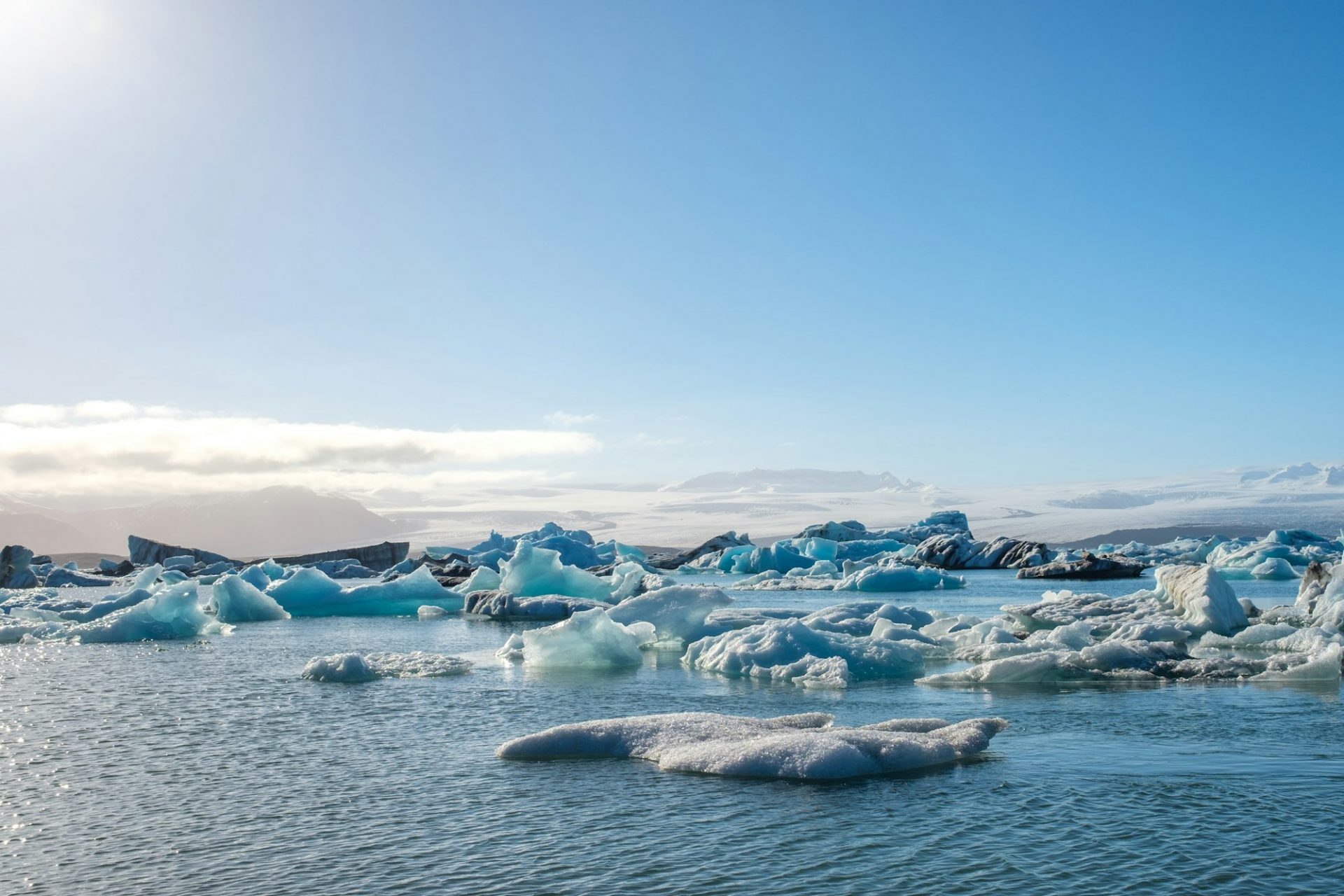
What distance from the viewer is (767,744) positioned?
28.3 ft

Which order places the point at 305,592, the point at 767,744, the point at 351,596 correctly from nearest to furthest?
the point at 767,744, the point at 305,592, the point at 351,596

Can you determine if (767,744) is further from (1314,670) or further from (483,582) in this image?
(483,582)

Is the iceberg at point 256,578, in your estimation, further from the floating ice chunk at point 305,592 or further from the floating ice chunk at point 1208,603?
the floating ice chunk at point 1208,603

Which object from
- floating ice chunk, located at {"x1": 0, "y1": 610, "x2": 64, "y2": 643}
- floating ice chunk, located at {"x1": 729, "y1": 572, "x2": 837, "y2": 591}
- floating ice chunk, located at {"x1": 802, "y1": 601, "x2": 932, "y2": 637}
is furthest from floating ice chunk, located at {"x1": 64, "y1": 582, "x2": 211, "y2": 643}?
floating ice chunk, located at {"x1": 729, "y1": 572, "x2": 837, "y2": 591}

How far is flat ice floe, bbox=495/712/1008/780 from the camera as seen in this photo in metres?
8.34

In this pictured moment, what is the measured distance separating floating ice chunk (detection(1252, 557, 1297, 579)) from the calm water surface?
31.2m

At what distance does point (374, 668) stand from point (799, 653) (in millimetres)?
5860

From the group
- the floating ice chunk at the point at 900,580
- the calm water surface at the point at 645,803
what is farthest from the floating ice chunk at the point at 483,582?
the calm water surface at the point at 645,803

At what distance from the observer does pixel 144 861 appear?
6.61 metres

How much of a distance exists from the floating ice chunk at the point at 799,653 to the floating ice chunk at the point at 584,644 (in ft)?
4.15

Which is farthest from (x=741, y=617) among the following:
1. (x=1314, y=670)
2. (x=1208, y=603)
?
(x=1314, y=670)

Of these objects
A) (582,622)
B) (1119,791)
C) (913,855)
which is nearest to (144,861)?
(913,855)

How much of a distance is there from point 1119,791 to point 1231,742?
2284mm

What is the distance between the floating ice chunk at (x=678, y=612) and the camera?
1803 cm
